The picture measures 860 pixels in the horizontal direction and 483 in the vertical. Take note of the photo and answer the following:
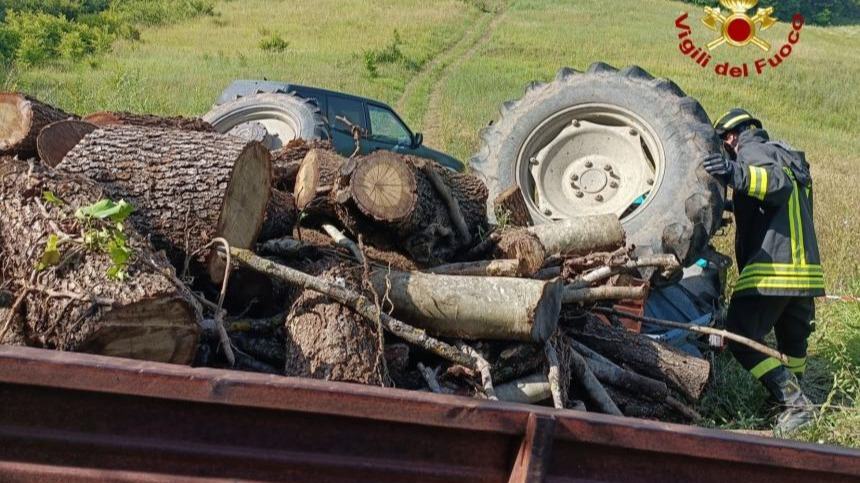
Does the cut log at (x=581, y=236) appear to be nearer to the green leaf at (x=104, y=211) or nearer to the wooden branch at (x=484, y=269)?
the wooden branch at (x=484, y=269)

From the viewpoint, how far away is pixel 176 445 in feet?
5.93

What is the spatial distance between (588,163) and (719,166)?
117 cm

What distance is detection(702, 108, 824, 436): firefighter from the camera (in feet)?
16.4

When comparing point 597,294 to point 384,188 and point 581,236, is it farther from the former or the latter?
point 384,188

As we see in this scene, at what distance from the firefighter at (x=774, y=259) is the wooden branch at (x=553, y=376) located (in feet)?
6.59

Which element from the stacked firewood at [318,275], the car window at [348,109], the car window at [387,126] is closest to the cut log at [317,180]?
the stacked firewood at [318,275]

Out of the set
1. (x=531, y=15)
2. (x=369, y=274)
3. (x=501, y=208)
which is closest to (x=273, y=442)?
(x=369, y=274)

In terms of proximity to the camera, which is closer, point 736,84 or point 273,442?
point 273,442

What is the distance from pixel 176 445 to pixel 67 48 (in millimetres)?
28577

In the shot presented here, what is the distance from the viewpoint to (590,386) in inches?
148

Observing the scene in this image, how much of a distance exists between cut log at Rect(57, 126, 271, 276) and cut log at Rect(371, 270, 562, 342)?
0.65m

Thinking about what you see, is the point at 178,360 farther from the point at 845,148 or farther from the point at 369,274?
the point at 845,148

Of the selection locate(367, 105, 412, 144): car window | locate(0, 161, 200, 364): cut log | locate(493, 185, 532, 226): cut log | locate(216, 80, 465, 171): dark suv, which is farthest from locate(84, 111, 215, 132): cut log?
locate(367, 105, 412, 144): car window

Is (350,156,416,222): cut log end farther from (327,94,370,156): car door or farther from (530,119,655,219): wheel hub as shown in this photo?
(327,94,370,156): car door
